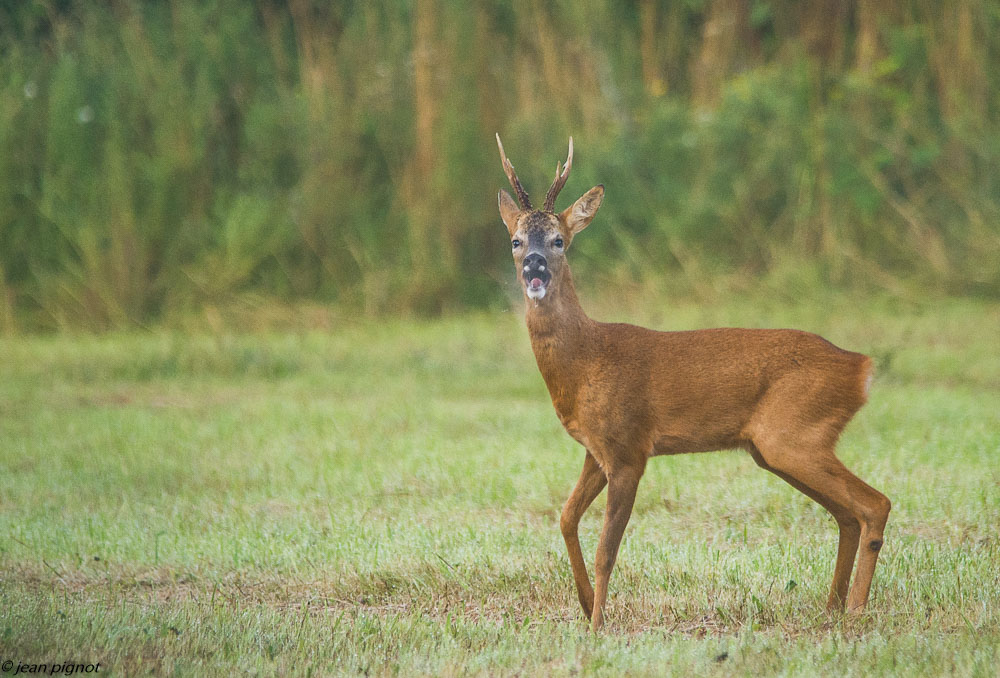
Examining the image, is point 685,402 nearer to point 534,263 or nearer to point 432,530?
point 534,263

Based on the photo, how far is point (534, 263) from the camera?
14.3ft

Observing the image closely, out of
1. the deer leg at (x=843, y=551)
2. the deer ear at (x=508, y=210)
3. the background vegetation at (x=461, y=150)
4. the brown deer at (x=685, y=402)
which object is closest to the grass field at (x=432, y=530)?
the deer leg at (x=843, y=551)

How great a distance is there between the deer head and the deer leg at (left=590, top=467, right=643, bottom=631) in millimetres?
622

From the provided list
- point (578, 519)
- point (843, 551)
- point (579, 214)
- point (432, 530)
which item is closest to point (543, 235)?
point (579, 214)

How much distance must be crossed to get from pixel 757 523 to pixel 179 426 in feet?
12.8

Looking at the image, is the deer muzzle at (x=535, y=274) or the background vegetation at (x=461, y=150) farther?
the background vegetation at (x=461, y=150)

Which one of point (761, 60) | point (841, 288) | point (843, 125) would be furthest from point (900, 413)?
point (761, 60)

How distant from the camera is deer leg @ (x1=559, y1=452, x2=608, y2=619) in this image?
439 cm

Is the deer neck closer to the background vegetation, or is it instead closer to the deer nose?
the deer nose

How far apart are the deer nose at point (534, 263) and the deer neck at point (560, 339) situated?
121 millimetres

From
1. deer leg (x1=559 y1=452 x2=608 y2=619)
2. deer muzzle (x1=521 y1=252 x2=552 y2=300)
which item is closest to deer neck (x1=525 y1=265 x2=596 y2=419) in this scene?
deer muzzle (x1=521 y1=252 x2=552 y2=300)

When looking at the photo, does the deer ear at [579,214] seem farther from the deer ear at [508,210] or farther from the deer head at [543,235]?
the deer ear at [508,210]

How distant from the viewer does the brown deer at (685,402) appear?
421cm

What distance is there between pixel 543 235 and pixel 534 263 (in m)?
0.14
